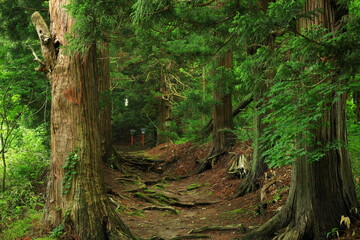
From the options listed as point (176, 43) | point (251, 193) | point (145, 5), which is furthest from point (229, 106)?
point (145, 5)

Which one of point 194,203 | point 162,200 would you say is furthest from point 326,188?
point 162,200

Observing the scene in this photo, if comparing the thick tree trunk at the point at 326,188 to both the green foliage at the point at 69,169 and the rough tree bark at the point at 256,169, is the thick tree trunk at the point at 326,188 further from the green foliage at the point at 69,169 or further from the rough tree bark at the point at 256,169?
the green foliage at the point at 69,169

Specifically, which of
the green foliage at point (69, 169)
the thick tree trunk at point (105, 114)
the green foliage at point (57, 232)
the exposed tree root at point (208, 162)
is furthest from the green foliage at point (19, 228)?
the exposed tree root at point (208, 162)

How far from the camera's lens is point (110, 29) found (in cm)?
488

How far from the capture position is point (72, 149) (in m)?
5.12

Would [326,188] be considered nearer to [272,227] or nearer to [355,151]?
[272,227]

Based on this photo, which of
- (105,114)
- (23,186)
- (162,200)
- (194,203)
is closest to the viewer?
(23,186)

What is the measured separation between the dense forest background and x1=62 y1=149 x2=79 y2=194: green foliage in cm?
7

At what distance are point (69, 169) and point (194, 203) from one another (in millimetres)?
4762

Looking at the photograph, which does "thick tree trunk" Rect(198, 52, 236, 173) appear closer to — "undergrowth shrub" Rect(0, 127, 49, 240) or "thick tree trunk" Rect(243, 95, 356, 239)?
"undergrowth shrub" Rect(0, 127, 49, 240)

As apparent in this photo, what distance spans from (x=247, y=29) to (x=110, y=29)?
101 inches

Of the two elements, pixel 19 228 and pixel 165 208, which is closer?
pixel 19 228

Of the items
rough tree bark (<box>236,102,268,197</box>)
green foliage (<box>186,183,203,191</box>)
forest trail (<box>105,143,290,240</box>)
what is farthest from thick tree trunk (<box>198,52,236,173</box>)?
rough tree bark (<box>236,102,268,197</box>)

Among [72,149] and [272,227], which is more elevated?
[72,149]
